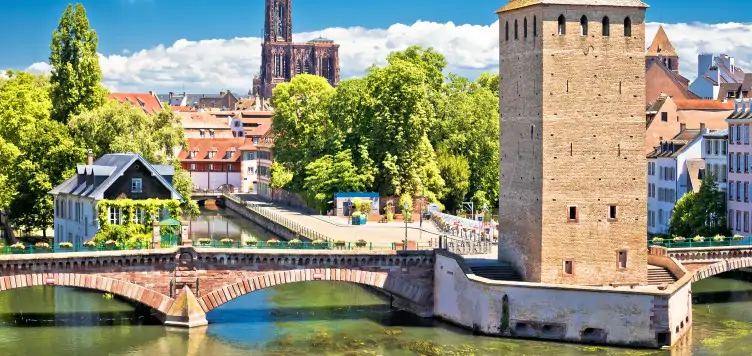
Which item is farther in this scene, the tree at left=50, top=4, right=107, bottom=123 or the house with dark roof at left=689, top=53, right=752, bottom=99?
the house with dark roof at left=689, top=53, right=752, bottom=99

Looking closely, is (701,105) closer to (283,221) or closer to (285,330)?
(283,221)

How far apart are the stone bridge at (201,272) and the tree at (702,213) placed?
25.6 m

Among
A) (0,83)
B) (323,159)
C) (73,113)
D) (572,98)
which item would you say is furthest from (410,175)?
(572,98)

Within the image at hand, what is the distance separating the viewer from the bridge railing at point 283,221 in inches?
3310

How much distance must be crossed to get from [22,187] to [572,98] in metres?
38.7

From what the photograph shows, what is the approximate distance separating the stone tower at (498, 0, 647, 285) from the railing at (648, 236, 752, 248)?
8.01 metres

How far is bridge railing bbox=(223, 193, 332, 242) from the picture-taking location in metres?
84.1

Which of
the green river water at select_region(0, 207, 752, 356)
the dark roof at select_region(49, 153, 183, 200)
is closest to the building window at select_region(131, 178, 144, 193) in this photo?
the dark roof at select_region(49, 153, 183, 200)

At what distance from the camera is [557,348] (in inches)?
2156

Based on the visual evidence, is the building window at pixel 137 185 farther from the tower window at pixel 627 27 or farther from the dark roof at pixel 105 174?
the tower window at pixel 627 27

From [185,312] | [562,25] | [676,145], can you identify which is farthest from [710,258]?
[185,312]

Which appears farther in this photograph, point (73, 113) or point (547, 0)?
point (73, 113)

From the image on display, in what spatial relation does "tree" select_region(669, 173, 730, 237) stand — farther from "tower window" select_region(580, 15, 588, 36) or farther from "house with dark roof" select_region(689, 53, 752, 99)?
"house with dark roof" select_region(689, 53, 752, 99)

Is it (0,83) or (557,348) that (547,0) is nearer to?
(557,348)
